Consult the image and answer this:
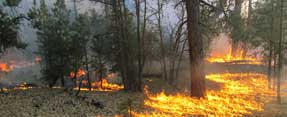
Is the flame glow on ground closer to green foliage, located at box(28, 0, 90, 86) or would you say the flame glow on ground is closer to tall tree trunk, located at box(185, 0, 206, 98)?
tall tree trunk, located at box(185, 0, 206, 98)

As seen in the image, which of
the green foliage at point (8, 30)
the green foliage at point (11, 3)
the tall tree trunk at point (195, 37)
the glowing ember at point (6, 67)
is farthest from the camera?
the glowing ember at point (6, 67)

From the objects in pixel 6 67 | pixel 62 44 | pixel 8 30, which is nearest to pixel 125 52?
pixel 62 44

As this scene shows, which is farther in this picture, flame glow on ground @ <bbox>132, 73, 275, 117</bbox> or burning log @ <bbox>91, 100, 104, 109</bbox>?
flame glow on ground @ <bbox>132, 73, 275, 117</bbox>

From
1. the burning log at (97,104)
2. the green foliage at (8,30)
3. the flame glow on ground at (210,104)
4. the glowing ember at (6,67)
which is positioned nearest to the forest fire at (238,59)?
the flame glow on ground at (210,104)

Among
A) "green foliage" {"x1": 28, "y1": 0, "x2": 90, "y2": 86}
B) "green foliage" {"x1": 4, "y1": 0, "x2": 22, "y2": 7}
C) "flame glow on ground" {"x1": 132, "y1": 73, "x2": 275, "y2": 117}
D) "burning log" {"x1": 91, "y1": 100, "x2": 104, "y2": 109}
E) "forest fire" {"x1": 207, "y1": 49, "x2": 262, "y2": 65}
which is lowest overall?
"flame glow on ground" {"x1": 132, "y1": 73, "x2": 275, "y2": 117}

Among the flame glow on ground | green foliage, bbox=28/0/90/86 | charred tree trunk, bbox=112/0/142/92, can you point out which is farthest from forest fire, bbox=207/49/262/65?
green foliage, bbox=28/0/90/86

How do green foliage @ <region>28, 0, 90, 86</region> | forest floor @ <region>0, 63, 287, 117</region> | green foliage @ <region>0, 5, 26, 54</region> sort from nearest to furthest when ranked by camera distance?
forest floor @ <region>0, 63, 287, 117</region>, green foliage @ <region>0, 5, 26, 54</region>, green foliage @ <region>28, 0, 90, 86</region>

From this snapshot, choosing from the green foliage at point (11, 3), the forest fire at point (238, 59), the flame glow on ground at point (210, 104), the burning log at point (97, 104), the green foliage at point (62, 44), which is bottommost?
the flame glow on ground at point (210, 104)

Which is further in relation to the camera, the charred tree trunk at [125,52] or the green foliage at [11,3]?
the charred tree trunk at [125,52]

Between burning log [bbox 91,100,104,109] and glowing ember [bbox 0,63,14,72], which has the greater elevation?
burning log [bbox 91,100,104,109]

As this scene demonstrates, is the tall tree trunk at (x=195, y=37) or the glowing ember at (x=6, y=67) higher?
the tall tree trunk at (x=195, y=37)

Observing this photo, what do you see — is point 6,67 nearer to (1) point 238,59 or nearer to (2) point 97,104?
(1) point 238,59

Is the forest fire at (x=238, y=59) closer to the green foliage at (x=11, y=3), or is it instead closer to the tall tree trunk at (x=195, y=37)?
the tall tree trunk at (x=195, y=37)

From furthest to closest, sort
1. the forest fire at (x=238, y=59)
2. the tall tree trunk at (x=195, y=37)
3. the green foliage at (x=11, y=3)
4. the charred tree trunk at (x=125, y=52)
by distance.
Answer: the forest fire at (x=238, y=59), the charred tree trunk at (x=125, y=52), the tall tree trunk at (x=195, y=37), the green foliage at (x=11, y=3)
